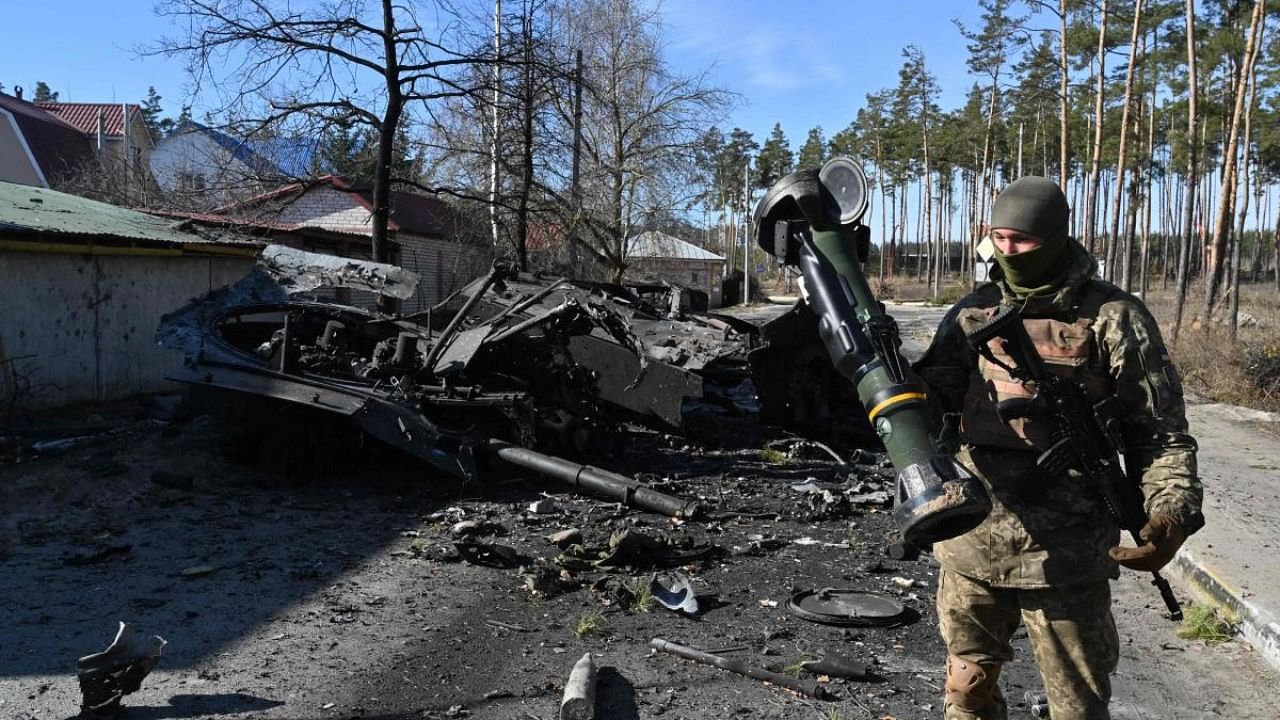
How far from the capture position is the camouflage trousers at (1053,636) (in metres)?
2.56

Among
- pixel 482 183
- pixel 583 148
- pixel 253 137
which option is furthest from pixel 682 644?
pixel 583 148

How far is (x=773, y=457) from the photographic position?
9.48 meters

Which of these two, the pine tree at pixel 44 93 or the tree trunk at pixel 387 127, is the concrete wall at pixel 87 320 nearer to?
the tree trunk at pixel 387 127

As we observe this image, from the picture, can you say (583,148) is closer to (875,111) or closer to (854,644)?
(854,644)

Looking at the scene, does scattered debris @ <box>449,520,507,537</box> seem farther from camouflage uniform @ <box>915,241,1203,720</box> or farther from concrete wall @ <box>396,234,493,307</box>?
concrete wall @ <box>396,234,493,307</box>

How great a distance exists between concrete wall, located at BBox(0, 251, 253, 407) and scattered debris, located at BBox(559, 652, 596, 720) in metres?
9.31

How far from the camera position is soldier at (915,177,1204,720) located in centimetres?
253

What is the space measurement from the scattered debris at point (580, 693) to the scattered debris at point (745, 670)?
499 millimetres

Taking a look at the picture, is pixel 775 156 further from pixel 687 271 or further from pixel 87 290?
pixel 87 290

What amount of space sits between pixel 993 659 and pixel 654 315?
23.7 feet

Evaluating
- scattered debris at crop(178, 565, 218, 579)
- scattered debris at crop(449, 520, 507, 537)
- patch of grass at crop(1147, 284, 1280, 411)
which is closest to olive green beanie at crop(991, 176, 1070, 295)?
scattered debris at crop(449, 520, 507, 537)

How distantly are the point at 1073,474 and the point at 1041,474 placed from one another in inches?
3.6

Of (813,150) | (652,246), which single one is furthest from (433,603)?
(813,150)

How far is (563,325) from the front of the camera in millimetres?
8523
